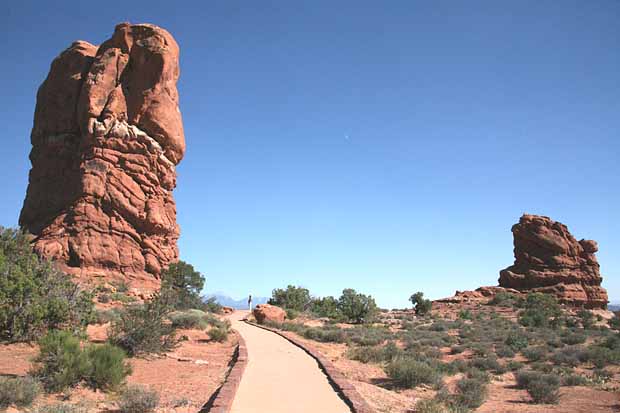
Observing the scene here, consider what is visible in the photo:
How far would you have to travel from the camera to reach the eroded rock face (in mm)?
52781

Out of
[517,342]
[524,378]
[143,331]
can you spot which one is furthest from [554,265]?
[143,331]

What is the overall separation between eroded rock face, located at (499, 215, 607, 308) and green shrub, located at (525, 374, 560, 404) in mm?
45538

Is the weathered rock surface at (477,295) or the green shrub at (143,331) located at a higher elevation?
Result: the weathered rock surface at (477,295)

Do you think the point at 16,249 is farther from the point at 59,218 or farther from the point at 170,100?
the point at 170,100

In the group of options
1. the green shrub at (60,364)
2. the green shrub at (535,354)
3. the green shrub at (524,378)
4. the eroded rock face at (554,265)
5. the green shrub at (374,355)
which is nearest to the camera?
the green shrub at (60,364)

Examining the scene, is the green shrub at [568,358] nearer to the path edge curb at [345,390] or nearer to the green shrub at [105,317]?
the path edge curb at [345,390]

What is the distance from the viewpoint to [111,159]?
36750mm

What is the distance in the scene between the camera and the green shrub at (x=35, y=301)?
11.8 metres

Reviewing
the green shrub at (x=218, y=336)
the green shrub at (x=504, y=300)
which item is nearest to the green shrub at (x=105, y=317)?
the green shrub at (x=218, y=336)

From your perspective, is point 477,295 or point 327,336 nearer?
point 327,336

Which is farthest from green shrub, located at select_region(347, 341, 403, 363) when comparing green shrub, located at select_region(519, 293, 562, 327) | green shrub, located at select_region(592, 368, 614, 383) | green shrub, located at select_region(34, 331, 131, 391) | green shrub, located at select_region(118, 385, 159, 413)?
green shrub, located at select_region(519, 293, 562, 327)

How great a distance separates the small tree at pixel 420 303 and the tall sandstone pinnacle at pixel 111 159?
2616 centimetres

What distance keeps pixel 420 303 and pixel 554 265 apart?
72.7ft

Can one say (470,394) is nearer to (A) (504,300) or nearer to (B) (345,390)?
(B) (345,390)
